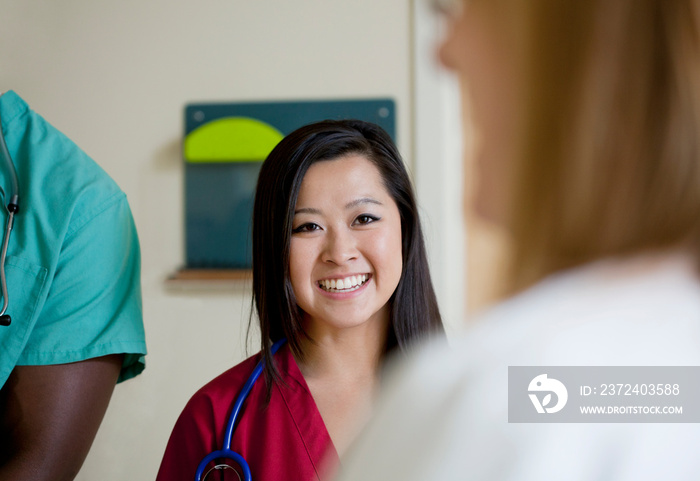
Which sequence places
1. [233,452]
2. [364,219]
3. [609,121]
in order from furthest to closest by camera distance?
1. [364,219]
2. [233,452]
3. [609,121]

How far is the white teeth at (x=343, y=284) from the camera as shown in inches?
33.4

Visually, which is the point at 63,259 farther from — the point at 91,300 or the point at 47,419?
the point at 47,419

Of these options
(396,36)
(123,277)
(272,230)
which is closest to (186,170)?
(396,36)

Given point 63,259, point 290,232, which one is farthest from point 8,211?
point 290,232

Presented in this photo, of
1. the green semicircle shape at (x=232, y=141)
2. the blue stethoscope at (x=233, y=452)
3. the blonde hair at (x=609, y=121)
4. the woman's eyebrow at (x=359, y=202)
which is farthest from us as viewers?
the green semicircle shape at (x=232, y=141)

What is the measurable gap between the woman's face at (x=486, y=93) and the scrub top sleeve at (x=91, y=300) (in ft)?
2.49

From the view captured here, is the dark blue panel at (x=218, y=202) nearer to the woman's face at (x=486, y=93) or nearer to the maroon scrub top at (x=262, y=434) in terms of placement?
the maroon scrub top at (x=262, y=434)

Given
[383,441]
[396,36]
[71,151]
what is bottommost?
[383,441]

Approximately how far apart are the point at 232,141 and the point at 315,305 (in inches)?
32.7

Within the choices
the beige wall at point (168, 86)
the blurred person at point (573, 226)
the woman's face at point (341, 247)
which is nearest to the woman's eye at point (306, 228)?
the woman's face at point (341, 247)

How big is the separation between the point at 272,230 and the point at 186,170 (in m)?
0.86

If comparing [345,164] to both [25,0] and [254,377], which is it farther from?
[25,0]

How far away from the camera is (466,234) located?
246 mm

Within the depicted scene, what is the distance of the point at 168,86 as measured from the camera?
1.67 metres
